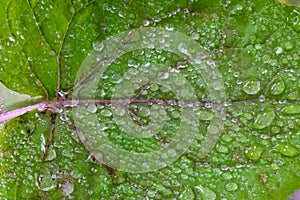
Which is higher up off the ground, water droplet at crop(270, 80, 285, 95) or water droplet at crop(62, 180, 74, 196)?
water droplet at crop(270, 80, 285, 95)

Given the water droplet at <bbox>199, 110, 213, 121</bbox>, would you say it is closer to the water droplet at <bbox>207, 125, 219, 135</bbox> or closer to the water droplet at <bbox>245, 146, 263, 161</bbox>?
the water droplet at <bbox>207, 125, 219, 135</bbox>

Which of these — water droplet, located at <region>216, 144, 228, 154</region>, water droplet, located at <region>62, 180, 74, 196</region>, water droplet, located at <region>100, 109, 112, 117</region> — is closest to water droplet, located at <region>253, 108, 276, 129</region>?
water droplet, located at <region>216, 144, 228, 154</region>

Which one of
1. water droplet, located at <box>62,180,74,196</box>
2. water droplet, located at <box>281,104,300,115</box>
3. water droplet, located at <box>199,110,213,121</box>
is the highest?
water droplet, located at <box>199,110,213,121</box>

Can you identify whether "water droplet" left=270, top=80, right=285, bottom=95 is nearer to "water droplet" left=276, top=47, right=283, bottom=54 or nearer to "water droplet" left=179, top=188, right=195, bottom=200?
"water droplet" left=276, top=47, right=283, bottom=54

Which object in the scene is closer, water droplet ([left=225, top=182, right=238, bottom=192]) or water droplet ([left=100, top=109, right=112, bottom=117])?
water droplet ([left=225, top=182, right=238, bottom=192])

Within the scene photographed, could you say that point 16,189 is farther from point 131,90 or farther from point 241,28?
point 241,28

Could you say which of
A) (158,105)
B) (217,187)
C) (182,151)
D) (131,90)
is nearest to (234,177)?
(217,187)
